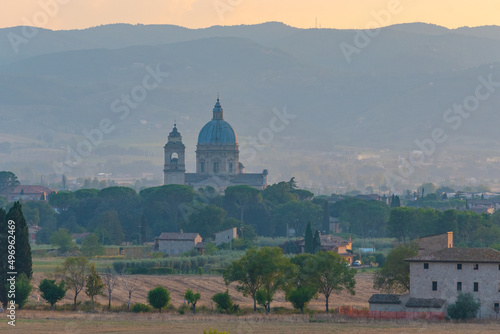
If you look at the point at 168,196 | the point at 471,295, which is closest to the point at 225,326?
the point at 471,295

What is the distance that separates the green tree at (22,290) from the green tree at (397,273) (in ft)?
76.3

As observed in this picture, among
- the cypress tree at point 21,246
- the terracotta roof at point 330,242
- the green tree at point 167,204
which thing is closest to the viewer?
the cypress tree at point 21,246

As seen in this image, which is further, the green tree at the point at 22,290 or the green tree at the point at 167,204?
the green tree at the point at 167,204

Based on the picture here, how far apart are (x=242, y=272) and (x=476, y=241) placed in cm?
5568

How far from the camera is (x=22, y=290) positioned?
78250 millimetres

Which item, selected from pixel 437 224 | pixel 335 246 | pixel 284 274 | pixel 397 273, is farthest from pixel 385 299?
pixel 437 224

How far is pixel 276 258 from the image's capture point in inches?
3408

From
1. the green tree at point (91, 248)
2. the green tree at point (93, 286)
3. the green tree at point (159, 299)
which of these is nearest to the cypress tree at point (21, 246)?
the green tree at point (93, 286)

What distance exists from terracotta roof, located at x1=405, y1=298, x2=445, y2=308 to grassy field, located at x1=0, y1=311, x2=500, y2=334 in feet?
9.85

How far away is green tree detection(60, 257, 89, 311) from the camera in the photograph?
8681 cm

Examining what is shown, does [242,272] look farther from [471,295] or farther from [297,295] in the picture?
[471,295]

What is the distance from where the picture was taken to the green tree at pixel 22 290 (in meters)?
78.1

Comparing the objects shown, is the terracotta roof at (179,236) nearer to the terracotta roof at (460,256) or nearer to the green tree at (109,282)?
the green tree at (109,282)

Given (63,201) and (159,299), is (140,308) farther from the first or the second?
(63,201)
